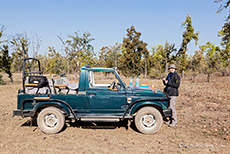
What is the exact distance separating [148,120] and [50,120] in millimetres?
3054

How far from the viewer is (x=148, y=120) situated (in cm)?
568

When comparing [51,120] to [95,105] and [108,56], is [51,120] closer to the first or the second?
[95,105]

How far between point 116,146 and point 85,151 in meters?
0.83

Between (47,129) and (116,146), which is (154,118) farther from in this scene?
(47,129)

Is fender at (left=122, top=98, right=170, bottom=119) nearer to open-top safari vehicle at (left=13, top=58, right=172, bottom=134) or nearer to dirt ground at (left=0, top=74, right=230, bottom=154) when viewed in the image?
open-top safari vehicle at (left=13, top=58, right=172, bottom=134)

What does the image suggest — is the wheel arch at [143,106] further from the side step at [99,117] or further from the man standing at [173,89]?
the man standing at [173,89]

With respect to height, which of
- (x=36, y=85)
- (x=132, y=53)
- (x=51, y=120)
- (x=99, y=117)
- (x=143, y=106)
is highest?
(x=132, y=53)

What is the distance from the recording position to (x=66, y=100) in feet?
18.4

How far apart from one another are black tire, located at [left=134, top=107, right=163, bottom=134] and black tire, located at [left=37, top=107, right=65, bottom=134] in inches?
92.0

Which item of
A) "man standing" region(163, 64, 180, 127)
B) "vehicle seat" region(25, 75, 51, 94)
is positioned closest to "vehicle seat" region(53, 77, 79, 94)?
"vehicle seat" region(25, 75, 51, 94)

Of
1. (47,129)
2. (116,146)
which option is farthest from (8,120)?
(116,146)

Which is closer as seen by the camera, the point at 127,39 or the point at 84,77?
the point at 84,77

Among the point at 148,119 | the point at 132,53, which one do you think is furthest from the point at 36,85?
the point at 132,53

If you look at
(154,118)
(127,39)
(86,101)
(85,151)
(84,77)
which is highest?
(127,39)
